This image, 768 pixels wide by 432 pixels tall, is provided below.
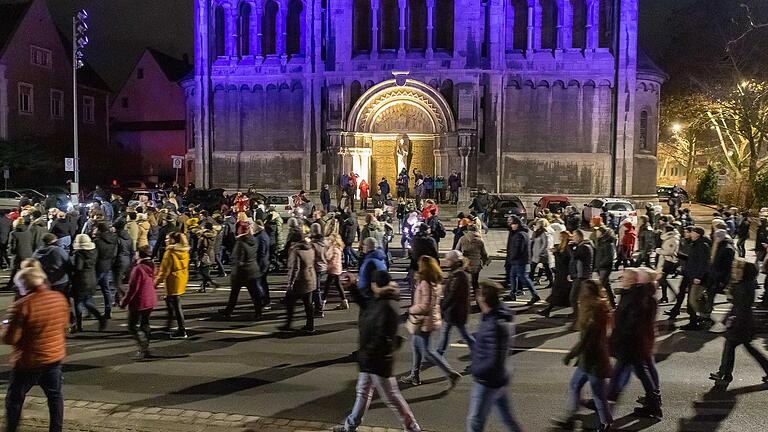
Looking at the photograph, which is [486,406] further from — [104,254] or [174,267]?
[104,254]

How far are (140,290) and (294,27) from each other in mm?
29925

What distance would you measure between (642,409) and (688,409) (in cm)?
62

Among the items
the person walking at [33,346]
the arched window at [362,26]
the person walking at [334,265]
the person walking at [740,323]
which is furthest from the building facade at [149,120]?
the person walking at [740,323]

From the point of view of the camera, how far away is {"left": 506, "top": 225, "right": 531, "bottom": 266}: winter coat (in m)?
13.5

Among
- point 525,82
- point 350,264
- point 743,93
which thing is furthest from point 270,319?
point 743,93

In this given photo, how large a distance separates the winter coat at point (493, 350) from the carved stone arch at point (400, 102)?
2896 cm

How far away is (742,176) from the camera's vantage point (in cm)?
4084

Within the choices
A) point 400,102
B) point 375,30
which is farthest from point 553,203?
point 375,30

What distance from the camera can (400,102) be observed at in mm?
35812

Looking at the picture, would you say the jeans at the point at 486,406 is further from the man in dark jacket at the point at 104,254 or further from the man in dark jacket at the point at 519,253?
the man in dark jacket at the point at 104,254

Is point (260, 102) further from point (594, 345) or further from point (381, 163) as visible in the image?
point (594, 345)

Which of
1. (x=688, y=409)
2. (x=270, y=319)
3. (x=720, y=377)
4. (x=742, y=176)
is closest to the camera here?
(x=688, y=409)

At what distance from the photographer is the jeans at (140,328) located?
9258mm

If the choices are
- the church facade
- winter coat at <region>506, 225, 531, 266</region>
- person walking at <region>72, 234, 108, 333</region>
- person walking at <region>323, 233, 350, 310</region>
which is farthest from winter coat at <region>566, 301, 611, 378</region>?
the church facade
